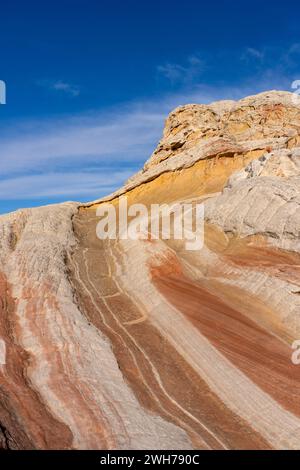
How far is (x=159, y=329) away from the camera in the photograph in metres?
13.1

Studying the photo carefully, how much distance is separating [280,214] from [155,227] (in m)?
6.37

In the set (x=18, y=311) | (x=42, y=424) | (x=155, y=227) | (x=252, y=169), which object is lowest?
(x=42, y=424)

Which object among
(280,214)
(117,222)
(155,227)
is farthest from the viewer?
(117,222)

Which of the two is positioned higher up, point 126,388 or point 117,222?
point 117,222

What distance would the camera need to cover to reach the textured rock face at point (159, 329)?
8430 millimetres

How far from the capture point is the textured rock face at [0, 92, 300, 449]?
8.43 meters

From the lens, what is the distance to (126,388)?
380 inches

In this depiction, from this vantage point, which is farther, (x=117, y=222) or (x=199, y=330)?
(x=117, y=222)

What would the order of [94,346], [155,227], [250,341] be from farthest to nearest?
[155,227], [250,341], [94,346]
